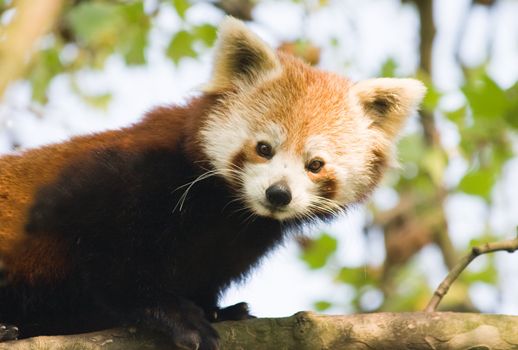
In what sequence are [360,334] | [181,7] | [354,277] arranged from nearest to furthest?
[360,334]
[181,7]
[354,277]

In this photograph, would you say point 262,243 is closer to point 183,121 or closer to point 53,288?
point 183,121

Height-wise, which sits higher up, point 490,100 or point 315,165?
point 490,100

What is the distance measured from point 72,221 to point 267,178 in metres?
1.02

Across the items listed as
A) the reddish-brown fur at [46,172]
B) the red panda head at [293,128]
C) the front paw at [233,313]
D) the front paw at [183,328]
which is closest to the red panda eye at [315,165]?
the red panda head at [293,128]

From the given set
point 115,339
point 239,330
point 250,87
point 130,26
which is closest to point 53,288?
point 115,339

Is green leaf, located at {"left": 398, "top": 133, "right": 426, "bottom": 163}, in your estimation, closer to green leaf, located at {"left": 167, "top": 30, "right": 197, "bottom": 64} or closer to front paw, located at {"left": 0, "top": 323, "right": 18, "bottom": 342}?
green leaf, located at {"left": 167, "top": 30, "right": 197, "bottom": 64}

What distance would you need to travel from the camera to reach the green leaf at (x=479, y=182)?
6789mm

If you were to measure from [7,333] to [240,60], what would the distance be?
2.07 metres

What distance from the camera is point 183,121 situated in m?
4.51

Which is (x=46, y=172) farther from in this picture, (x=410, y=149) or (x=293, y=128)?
(x=410, y=149)

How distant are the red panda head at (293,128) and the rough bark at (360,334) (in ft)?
2.24

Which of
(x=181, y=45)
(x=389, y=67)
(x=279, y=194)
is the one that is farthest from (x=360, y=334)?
(x=181, y=45)

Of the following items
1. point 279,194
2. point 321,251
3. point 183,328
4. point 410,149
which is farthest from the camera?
point 321,251

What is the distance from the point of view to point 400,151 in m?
6.46
